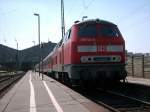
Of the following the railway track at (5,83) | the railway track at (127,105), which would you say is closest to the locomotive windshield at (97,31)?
the railway track at (127,105)

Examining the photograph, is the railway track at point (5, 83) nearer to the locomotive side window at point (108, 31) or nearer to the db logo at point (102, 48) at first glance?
the db logo at point (102, 48)

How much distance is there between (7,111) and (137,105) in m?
4.46

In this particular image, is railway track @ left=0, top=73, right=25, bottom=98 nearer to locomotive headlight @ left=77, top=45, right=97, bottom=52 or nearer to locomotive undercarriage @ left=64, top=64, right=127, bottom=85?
locomotive undercarriage @ left=64, top=64, right=127, bottom=85

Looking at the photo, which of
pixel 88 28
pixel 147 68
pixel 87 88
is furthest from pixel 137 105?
pixel 147 68

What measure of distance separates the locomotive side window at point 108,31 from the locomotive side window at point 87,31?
289mm

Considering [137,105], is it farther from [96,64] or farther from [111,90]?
[111,90]

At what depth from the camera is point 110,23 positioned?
792 inches

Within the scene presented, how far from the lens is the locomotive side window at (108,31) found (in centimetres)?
1964

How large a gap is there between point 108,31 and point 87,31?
101 centimetres

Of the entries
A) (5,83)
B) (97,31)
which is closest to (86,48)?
(97,31)

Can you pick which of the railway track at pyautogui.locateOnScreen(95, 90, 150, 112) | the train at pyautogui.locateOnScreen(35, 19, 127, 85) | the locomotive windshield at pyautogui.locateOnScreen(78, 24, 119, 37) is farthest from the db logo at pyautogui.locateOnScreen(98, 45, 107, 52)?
the railway track at pyautogui.locateOnScreen(95, 90, 150, 112)

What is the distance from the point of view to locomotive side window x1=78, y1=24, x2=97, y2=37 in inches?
771

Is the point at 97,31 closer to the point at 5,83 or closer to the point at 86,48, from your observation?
the point at 86,48

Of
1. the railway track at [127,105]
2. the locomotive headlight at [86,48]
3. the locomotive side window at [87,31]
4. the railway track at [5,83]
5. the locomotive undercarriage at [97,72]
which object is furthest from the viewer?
the railway track at [5,83]
